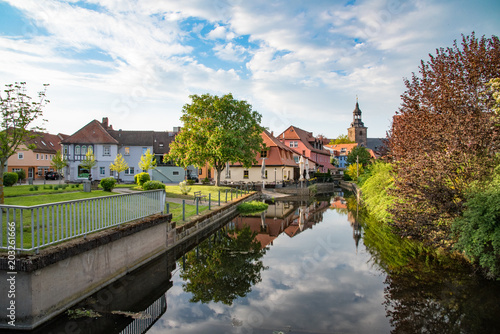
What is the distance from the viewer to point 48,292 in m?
6.18

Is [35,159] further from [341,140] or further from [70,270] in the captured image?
[341,140]

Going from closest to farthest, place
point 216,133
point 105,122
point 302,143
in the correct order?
point 216,133, point 105,122, point 302,143

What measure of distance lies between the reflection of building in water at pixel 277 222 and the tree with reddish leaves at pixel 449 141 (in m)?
6.46

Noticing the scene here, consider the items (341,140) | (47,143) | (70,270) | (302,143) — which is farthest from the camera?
(341,140)

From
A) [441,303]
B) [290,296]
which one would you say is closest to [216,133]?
[290,296]

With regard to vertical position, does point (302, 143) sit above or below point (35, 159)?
above

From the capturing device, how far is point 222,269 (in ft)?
34.3

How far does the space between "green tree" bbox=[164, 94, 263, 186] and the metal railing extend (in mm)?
19379

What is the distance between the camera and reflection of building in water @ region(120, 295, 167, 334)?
21.3 ft

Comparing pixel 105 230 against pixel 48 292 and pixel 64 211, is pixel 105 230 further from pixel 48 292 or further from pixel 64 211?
pixel 48 292

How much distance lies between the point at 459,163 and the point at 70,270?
11101 mm

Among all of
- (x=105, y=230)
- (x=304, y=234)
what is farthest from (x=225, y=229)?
Result: (x=105, y=230)

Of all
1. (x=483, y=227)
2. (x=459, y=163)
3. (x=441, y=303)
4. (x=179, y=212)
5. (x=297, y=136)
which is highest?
(x=297, y=136)

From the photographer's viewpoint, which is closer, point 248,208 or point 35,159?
point 248,208
